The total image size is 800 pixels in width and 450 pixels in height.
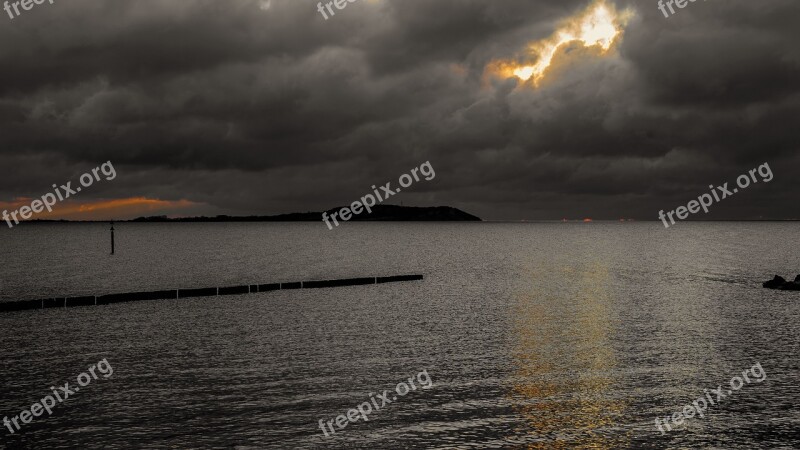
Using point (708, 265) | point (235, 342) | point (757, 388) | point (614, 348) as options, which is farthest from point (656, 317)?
point (708, 265)

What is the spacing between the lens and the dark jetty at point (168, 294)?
168ft

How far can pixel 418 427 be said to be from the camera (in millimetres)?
21516

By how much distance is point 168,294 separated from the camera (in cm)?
5869

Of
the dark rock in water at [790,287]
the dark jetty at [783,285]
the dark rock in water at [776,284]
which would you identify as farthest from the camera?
the dark rock in water at [776,284]

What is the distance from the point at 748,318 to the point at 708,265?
61523 millimetres

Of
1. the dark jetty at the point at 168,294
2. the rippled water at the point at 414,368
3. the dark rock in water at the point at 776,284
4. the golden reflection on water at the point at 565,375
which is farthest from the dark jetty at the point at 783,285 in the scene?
the dark jetty at the point at 168,294

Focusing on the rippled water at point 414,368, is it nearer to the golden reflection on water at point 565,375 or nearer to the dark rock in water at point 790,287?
the golden reflection on water at point 565,375

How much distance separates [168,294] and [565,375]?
134ft

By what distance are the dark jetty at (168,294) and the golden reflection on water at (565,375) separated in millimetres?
22288

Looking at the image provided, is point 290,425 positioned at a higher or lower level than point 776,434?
higher

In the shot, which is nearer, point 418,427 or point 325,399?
point 418,427

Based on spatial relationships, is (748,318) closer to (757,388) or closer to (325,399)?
(757,388)

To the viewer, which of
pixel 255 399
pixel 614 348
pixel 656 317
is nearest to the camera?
pixel 255 399

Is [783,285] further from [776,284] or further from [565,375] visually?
[565,375]
